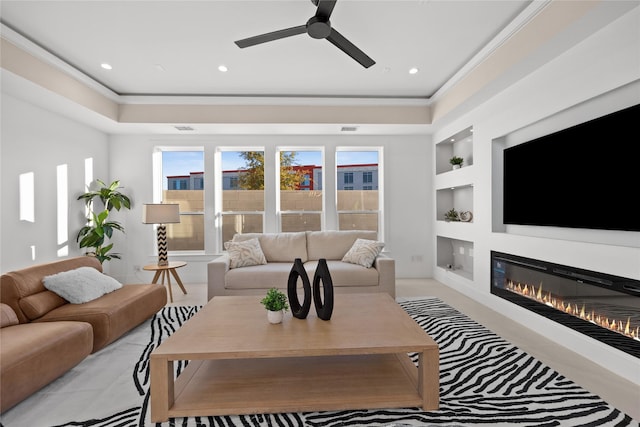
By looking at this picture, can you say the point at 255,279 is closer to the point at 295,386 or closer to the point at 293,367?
the point at 293,367

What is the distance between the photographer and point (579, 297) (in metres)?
2.68

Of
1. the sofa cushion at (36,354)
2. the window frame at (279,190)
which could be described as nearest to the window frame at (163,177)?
the window frame at (279,190)

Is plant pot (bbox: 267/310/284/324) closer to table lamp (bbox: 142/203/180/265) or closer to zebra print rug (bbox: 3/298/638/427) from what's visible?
zebra print rug (bbox: 3/298/638/427)

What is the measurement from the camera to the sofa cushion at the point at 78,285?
2824 millimetres

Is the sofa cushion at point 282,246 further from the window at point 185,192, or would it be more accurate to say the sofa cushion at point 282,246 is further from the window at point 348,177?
the window at point 348,177

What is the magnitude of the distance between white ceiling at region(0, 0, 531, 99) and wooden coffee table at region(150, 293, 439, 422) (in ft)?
7.95

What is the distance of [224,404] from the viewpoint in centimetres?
179

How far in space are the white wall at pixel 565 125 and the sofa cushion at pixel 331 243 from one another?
5.14 feet

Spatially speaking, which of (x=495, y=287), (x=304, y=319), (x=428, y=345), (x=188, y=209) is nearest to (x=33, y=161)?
(x=188, y=209)

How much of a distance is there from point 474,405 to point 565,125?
2415 millimetres

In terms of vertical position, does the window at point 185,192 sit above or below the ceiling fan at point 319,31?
below

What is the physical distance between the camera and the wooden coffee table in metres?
1.79

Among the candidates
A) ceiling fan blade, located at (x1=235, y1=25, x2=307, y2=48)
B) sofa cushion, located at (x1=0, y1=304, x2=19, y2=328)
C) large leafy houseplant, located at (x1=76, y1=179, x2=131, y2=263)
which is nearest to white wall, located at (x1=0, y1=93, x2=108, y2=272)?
large leafy houseplant, located at (x1=76, y1=179, x2=131, y2=263)

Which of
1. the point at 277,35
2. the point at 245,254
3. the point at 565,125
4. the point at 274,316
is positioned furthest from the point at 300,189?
the point at 565,125
